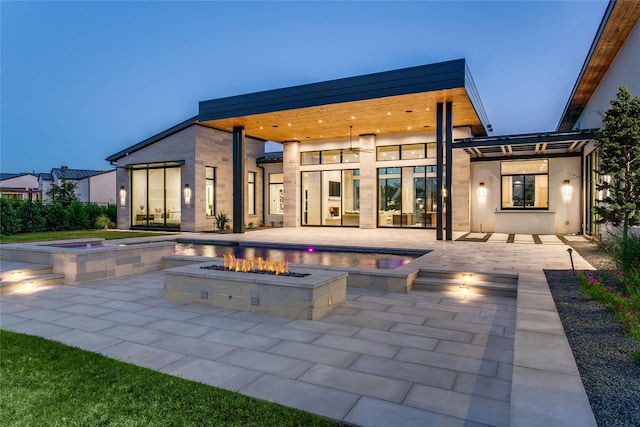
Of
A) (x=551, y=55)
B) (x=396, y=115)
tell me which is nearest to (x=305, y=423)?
(x=396, y=115)

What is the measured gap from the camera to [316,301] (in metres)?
5.61

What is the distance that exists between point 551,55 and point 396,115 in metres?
98.8

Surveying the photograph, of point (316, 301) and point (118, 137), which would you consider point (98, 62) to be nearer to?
point (118, 137)

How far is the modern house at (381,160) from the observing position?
13.3 m

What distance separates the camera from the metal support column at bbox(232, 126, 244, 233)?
58.4 feet

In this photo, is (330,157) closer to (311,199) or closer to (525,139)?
(311,199)

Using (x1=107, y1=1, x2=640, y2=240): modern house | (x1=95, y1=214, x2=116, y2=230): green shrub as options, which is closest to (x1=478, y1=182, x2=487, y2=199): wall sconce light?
(x1=107, y1=1, x2=640, y2=240): modern house

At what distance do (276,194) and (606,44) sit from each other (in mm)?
16686

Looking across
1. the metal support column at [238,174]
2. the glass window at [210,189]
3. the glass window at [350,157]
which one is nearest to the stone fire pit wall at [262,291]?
the metal support column at [238,174]

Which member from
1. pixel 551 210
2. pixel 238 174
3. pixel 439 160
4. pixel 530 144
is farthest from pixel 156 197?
pixel 551 210

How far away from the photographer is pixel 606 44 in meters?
11.2

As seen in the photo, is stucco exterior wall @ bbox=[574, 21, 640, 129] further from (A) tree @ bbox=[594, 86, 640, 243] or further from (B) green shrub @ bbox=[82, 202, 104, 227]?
(B) green shrub @ bbox=[82, 202, 104, 227]

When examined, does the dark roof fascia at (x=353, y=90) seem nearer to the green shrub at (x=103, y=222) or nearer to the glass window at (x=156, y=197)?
the glass window at (x=156, y=197)

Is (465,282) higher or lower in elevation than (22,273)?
lower
